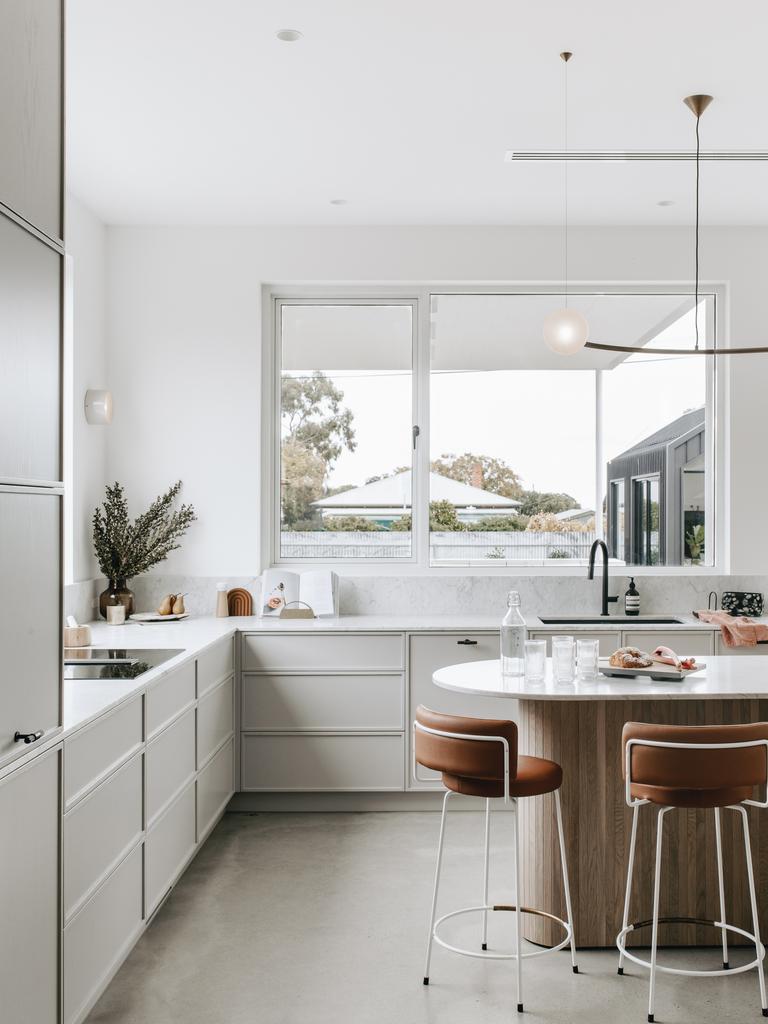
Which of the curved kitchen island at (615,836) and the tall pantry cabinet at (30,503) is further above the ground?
the tall pantry cabinet at (30,503)

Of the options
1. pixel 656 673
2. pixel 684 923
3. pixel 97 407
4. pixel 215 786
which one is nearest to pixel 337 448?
pixel 97 407

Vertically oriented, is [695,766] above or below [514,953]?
above

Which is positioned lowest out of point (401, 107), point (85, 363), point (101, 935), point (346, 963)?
point (346, 963)

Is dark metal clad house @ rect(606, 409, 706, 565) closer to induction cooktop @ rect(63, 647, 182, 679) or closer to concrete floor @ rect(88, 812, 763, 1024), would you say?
concrete floor @ rect(88, 812, 763, 1024)

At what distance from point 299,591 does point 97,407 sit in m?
1.34

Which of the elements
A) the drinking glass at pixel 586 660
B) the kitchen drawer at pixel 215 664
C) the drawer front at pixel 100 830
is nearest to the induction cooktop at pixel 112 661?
the kitchen drawer at pixel 215 664

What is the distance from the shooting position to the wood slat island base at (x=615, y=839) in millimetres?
2971

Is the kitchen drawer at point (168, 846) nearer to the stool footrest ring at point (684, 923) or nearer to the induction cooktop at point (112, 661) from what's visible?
the induction cooktop at point (112, 661)

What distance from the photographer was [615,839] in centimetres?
298

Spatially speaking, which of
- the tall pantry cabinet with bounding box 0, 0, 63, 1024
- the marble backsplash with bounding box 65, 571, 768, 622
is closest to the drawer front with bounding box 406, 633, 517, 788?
the marble backsplash with bounding box 65, 571, 768, 622

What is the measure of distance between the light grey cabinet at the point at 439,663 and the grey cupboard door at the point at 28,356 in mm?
2504

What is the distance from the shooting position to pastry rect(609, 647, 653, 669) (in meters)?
2.97

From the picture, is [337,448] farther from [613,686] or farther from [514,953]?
[514,953]

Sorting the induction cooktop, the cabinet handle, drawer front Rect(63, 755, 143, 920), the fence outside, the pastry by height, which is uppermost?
the fence outside
